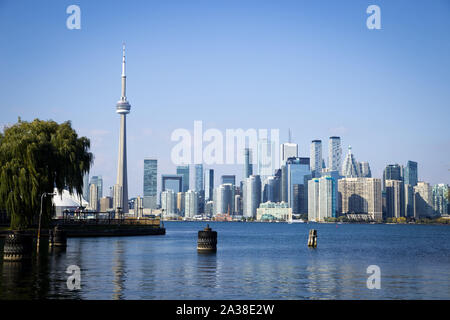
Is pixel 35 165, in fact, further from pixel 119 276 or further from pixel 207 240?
pixel 119 276

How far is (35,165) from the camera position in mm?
65188

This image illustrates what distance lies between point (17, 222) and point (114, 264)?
23.6 meters

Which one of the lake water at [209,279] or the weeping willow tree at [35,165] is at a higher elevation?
the weeping willow tree at [35,165]

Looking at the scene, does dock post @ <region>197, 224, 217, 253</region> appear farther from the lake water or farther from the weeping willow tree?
the weeping willow tree

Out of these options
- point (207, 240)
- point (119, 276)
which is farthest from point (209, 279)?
point (207, 240)

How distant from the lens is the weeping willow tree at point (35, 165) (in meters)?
62.9

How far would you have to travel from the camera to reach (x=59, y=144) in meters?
71.8

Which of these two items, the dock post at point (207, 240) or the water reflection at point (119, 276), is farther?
the dock post at point (207, 240)

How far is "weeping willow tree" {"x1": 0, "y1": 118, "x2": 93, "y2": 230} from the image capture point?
6288cm

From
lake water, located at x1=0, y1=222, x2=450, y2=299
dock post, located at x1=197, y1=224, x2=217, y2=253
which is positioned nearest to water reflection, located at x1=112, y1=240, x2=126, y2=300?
lake water, located at x1=0, y1=222, x2=450, y2=299

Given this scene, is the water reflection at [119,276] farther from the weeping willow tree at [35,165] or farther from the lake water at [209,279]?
the weeping willow tree at [35,165]

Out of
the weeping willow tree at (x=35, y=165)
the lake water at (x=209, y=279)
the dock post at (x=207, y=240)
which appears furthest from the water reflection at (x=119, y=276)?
the weeping willow tree at (x=35, y=165)
